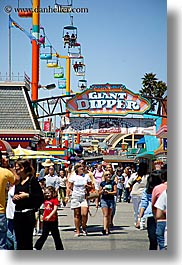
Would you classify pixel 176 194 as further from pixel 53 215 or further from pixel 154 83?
pixel 154 83

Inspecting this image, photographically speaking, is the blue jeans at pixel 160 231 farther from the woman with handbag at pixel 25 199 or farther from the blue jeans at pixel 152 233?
the woman with handbag at pixel 25 199

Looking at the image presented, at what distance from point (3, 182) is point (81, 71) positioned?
19.9 feet

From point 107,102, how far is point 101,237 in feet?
15.0

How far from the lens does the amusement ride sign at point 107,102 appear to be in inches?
543

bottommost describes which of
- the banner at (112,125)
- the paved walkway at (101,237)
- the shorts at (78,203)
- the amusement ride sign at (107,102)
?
the paved walkway at (101,237)

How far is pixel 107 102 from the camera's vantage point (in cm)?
1433

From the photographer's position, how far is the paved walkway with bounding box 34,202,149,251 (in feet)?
30.4

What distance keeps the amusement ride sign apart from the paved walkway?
2581mm

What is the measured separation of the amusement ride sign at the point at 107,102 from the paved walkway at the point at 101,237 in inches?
102

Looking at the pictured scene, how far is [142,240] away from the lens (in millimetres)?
9766

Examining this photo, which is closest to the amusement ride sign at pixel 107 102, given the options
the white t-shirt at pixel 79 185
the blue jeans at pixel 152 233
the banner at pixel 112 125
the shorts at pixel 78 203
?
the banner at pixel 112 125

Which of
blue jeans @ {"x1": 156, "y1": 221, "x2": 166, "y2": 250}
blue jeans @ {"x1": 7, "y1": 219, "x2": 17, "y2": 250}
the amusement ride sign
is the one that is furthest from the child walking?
the amusement ride sign

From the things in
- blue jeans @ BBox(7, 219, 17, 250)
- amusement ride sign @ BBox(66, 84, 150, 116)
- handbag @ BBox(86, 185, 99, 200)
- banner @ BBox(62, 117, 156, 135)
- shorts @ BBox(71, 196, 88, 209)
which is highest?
amusement ride sign @ BBox(66, 84, 150, 116)

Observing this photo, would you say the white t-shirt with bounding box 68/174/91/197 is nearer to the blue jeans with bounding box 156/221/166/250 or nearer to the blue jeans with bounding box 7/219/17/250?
the blue jeans with bounding box 7/219/17/250
